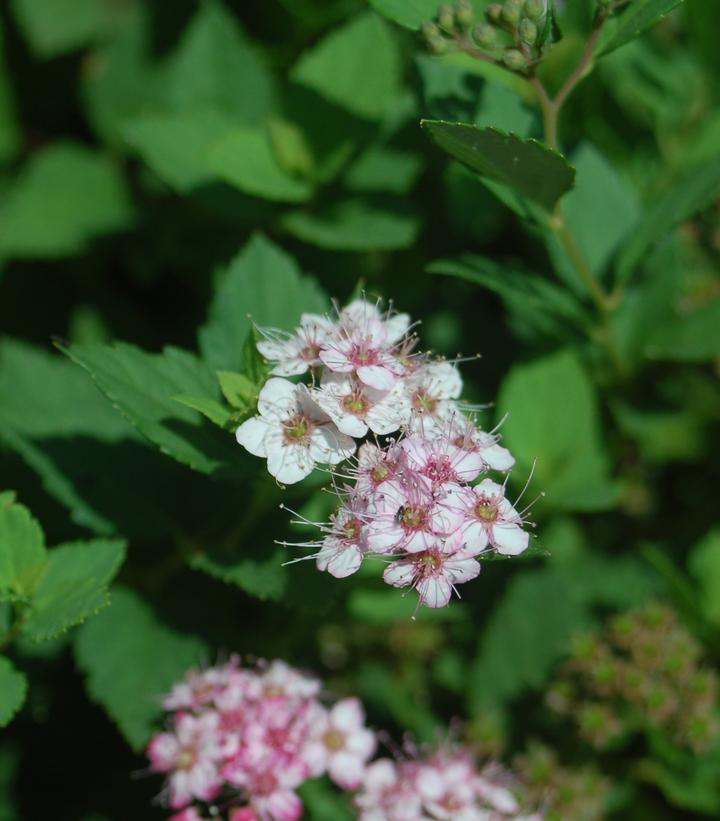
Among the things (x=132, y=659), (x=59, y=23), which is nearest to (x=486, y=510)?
(x=132, y=659)

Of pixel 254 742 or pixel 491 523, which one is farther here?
pixel 254 742

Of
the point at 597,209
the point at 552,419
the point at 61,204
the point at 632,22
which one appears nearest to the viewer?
the point at 632,22

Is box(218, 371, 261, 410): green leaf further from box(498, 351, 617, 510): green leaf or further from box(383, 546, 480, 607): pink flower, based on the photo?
box(498, 351, 617, 510): green leaf

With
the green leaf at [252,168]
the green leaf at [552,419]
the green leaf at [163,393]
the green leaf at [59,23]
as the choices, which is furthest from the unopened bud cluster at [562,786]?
Result: the green leaf at [59,23]

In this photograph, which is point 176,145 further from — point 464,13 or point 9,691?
point 9,691

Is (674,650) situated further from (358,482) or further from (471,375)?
(358,482)

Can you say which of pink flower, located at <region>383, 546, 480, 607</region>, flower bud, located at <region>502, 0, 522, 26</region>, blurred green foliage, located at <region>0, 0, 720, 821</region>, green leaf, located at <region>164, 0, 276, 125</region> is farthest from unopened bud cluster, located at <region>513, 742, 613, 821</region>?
green leaf, located at <region>164, 0, 276, 125</region>
